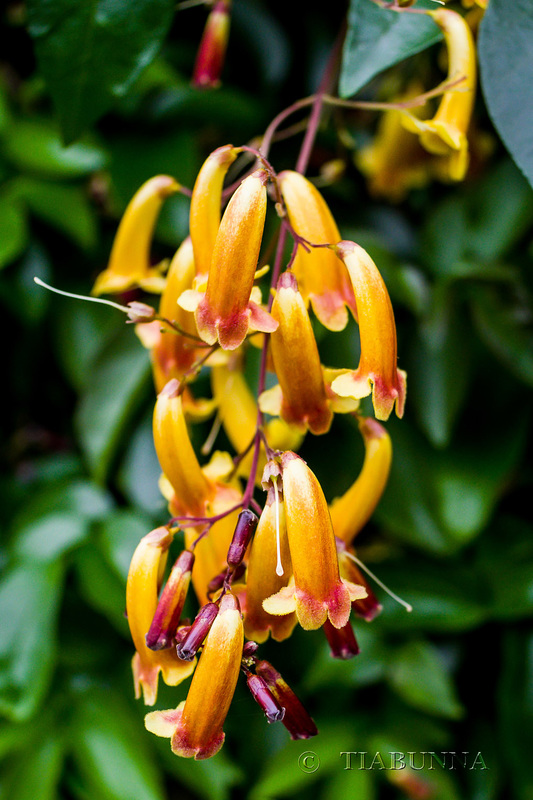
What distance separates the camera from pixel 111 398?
0.78 metres

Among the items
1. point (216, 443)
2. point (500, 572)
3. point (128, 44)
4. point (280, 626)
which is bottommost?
point (500, 572)

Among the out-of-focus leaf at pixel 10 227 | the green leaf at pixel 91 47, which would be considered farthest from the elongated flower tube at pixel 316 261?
the out-of-focus leaf at pixel 10 227

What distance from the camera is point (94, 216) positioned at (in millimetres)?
924

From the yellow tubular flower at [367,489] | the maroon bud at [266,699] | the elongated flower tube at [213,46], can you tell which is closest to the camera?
the maroon bud at [266,699]

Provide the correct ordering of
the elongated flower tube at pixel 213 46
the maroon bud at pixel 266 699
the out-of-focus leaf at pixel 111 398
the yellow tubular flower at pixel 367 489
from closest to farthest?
1. the maroon bud at pixel 266 699
2. the yellow tubular flower at pixel 367 489
3. the elongated flower tube at pixel 213 46
4. the out-of-focus leaf at pixel 111 398

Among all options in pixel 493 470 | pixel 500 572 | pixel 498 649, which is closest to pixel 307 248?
pixel 493 470

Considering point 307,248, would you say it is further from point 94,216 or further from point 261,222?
point 94,216

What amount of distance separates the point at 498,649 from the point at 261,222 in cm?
71

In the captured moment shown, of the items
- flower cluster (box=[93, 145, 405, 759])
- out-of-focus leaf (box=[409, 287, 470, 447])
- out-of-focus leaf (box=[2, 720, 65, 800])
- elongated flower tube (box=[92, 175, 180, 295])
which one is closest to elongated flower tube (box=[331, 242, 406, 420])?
flower cluster (box=[93, 145, 405, 759])

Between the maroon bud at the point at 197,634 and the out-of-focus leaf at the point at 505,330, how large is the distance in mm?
476

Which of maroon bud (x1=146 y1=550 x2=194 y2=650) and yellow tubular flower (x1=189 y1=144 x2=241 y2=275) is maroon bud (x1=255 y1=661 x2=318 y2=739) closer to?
maroon bud (x1=146 y1=550 x2=194 y2=650)

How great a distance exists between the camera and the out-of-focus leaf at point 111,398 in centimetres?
77

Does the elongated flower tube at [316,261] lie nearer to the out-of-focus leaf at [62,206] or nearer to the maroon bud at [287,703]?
the maroon bud at [287,703]

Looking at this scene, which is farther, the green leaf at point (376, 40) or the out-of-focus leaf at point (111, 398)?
the out-of-focus leaf at point (111, 398)
